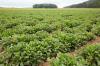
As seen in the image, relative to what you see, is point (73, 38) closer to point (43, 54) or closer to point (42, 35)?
point (42, 35)

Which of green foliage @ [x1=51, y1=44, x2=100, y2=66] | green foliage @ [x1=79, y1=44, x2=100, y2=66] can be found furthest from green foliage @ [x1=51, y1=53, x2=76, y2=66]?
green foliage @ [x1=79, y1=44, x2=100, y2=66]

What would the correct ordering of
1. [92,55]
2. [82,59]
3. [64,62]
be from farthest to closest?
[92,55] < [82,59] < [64,62]

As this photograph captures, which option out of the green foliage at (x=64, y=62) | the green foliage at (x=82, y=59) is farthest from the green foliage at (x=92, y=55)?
the green foliage at (x=64, y=62)

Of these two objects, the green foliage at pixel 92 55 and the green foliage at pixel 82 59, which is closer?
the green foliage at pixel 82 59

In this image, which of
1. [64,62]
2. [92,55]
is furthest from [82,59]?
[64,62]

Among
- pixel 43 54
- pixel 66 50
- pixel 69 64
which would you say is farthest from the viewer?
pixel 66 50

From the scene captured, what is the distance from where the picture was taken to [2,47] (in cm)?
742

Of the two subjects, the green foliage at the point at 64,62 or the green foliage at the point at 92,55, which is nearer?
the green foliage at the point at 64,62

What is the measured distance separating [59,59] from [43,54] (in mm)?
922

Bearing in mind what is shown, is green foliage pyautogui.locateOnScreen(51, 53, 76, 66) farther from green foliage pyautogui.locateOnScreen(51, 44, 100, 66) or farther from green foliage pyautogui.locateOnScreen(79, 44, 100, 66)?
green foliage pyautogui.locateOnScreen(79, 44, 100, 66)

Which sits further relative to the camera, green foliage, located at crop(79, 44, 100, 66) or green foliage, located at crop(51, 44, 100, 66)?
green foliage, located at crop(79, 44, 100, 66)

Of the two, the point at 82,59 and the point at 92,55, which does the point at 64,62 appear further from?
the point at 92,55

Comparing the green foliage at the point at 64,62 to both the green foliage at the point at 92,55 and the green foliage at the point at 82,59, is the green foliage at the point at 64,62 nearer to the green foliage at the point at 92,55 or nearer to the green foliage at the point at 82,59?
the green foliage at the point at 82,59

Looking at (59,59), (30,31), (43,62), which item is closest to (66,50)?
(43,62)
